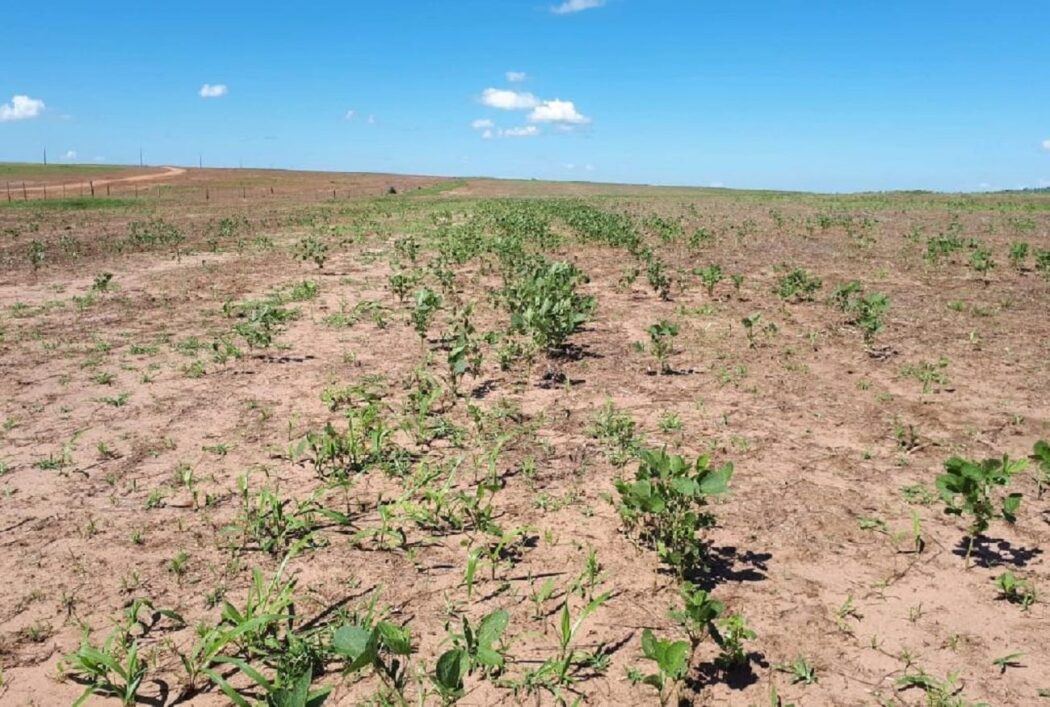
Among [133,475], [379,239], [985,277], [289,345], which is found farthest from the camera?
[379,239]

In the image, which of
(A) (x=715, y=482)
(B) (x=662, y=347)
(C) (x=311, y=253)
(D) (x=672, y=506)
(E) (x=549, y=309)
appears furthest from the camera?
(C) (x=311, y=253)

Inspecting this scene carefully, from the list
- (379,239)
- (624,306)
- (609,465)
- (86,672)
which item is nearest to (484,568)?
(609,465)

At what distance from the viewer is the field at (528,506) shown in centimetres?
291

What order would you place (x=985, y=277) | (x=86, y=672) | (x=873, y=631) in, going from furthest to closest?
(x=985, y=277), (x=873, y=631), (x=86, y=672)

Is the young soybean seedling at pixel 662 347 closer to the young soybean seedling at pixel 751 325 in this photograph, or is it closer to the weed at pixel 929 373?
the young soybean seedling at pixel 751 325

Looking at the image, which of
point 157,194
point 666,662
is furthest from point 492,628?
point 157,194

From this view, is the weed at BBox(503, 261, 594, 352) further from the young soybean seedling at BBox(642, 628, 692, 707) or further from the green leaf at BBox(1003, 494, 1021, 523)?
the young soybean seedling at BBox(642, 628, 692, 707)

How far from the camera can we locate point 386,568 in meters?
3.72

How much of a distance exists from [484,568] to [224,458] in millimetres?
2515

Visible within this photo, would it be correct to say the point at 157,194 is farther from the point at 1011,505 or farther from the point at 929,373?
the point at 1011,505

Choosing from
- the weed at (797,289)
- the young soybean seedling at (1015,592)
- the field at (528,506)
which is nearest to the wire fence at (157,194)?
the weed at (797,289)

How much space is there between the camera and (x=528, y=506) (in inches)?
173

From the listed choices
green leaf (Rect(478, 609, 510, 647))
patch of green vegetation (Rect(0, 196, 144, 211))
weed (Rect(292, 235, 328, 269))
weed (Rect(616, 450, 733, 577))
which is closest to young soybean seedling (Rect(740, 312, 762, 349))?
weed (Rect(616, 450, 733, 577))

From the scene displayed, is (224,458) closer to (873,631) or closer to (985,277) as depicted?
(873,631)
